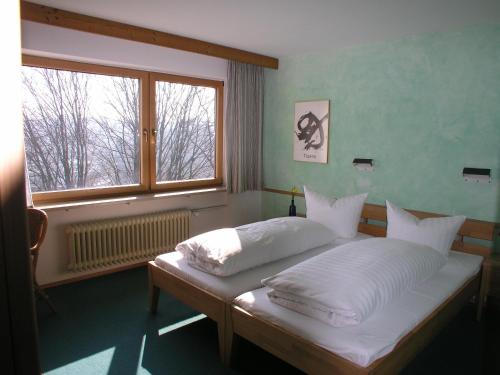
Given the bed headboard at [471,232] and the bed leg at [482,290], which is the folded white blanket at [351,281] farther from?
the bed headboard at [471,232]

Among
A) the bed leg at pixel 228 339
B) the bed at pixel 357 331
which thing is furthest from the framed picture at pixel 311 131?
the bed leg at pixel 228 339

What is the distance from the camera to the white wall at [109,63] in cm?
323

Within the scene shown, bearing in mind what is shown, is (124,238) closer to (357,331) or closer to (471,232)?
(357,331)

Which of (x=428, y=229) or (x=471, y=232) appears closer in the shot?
(x=428, y=229)

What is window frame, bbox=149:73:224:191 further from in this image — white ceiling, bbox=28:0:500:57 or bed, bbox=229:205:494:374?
bed, bbox=229:205:494:374

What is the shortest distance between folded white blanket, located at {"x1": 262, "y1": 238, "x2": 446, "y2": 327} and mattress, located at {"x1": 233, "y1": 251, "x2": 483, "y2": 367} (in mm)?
52

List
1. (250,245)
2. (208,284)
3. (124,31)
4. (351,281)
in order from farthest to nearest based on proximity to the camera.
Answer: (124,31)
(250,245)
(208,284)
(351,281)

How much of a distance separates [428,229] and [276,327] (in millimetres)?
1621

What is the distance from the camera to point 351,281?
2023 millimetres

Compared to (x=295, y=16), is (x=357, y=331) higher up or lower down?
lower down

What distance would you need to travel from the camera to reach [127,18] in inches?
125

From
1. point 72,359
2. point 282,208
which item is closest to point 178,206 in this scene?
point 282,208

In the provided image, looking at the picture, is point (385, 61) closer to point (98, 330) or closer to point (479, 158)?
point (479, 158)

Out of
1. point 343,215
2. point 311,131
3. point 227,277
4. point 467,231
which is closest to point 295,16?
point 311,131
